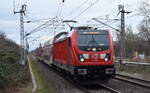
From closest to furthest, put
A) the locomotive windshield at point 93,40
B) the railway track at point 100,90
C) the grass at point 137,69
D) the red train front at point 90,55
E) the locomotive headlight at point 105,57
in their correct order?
→ the railway track at point 100,90 → the red train front at point 90,55 → the locomotive headlight at point 105,57 → the locomotive windshield at point 93,40 → the grass at point 137,69

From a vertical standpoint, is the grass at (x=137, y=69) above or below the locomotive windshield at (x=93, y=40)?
below

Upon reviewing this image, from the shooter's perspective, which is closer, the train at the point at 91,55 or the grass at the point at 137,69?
the train at the point at 91,55

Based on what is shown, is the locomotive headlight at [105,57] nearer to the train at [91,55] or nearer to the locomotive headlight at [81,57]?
the train at [91,55]

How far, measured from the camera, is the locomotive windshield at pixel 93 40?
1984 cm

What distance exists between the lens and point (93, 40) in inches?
795

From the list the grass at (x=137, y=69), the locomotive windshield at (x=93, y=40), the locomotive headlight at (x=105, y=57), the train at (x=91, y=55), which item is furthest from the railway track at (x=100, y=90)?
the grass at (x=137, y=69)

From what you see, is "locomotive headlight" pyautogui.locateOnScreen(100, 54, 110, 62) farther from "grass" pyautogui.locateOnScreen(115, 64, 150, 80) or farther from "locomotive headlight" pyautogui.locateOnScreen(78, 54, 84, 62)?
"grass" pyautogui.locateOnScreen(115, 64, 150, 80)

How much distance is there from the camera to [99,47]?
65.3ft

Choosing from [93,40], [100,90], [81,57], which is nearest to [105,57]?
[93,40]

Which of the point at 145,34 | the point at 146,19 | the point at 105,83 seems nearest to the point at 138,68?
the point at 105,83

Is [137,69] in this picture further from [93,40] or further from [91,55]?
[91,55]

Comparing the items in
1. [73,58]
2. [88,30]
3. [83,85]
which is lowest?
[83,85]

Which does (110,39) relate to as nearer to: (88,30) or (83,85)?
(88,30)

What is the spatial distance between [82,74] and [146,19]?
4875cm
